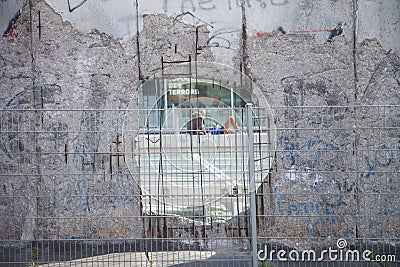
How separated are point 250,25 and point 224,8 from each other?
0.36 meters

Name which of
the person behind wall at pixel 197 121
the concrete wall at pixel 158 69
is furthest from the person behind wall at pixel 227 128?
the concrete wall at pixel 158 69

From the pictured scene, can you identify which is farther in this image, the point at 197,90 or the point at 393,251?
the point at 197,90

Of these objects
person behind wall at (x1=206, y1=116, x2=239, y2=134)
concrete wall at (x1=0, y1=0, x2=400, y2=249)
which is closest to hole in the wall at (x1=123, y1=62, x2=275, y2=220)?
person behind wall at (x1=206, y1=116, x2=239, y2=134)

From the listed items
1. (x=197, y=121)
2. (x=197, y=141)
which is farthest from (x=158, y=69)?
(x=197, y=141)

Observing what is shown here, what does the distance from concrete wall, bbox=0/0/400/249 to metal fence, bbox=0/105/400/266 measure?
2 cm

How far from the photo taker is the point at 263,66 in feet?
22.9

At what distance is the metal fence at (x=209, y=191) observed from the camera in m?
6.33

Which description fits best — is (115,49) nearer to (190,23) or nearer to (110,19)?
(110,19)

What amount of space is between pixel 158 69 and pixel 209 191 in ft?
5.42

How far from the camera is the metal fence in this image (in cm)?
633

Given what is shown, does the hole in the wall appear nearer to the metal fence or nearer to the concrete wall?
the metal fence

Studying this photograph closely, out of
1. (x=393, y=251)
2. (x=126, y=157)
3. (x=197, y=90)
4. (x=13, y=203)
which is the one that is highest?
(x=197, y=90)

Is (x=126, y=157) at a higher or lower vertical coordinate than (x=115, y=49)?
lower

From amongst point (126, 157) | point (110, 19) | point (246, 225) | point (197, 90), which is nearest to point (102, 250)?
point (126, 157)
